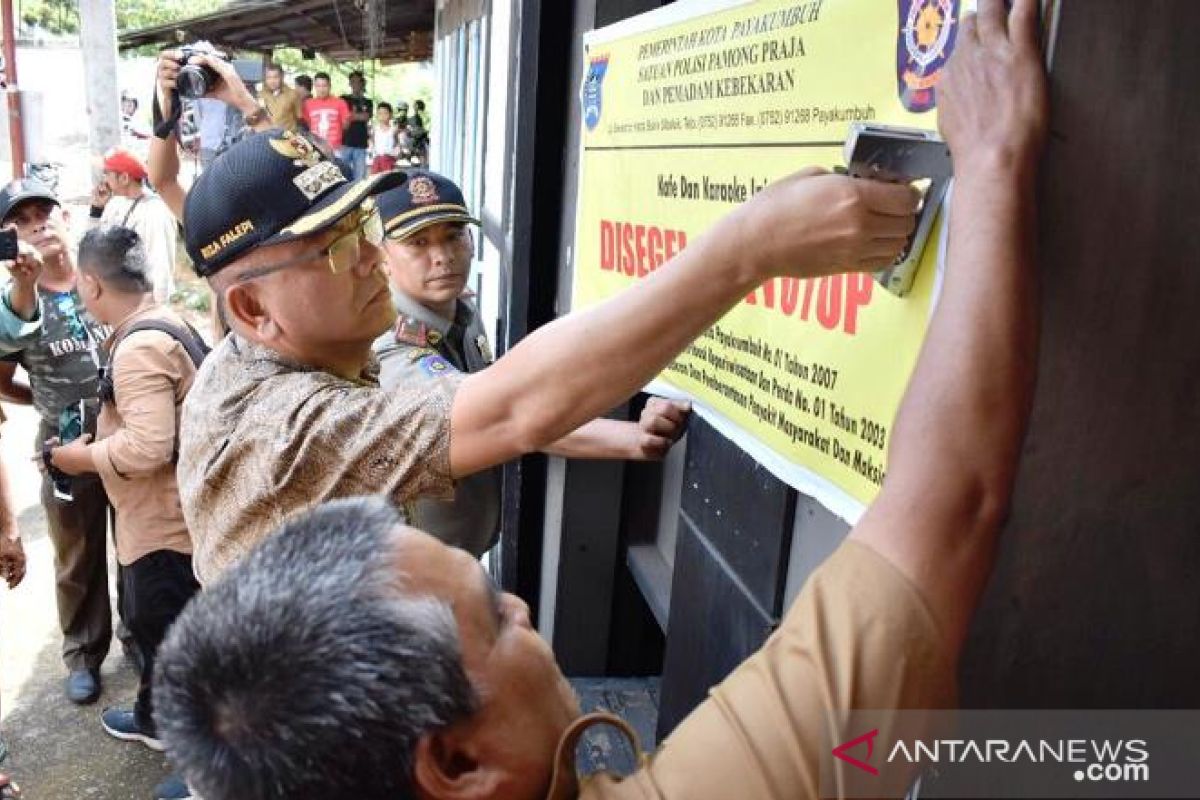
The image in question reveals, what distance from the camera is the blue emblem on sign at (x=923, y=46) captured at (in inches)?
38.9

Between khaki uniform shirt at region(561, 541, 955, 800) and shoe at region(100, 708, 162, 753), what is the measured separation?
10.9ft

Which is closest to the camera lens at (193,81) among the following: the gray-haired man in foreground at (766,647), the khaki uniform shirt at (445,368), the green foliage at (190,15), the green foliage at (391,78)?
the khaki uniform shirt at (445,368)

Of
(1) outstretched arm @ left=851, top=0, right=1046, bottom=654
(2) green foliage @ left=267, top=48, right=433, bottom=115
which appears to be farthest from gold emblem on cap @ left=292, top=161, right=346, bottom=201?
(2) green foliage @ left=267, top=48, right=433, bottom=115

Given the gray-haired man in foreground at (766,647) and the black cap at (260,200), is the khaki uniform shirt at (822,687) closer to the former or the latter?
the gray-haired man in foreground at (766,647)

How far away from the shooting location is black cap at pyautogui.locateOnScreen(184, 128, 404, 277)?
5.07 feet

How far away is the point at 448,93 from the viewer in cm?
950

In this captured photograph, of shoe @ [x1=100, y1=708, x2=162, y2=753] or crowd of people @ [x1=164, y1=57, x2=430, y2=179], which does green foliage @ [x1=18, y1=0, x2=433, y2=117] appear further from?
shoe @ [x1=100, y1=708, x2=162, y2=753]

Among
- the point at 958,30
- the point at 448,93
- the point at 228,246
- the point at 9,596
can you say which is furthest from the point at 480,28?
the point at 958,30

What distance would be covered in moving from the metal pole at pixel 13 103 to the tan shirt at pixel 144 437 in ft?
24.4

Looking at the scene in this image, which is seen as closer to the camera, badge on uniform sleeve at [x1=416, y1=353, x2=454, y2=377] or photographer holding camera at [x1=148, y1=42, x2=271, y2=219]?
badge on uniform sleeve at [x1=416, y1=353, x2=454, y2=377]

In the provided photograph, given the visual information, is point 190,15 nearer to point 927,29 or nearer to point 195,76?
point 195,76

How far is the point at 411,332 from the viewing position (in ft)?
8.97

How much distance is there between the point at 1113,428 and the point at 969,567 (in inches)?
9.4

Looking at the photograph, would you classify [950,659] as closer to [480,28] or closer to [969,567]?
[969,567]
